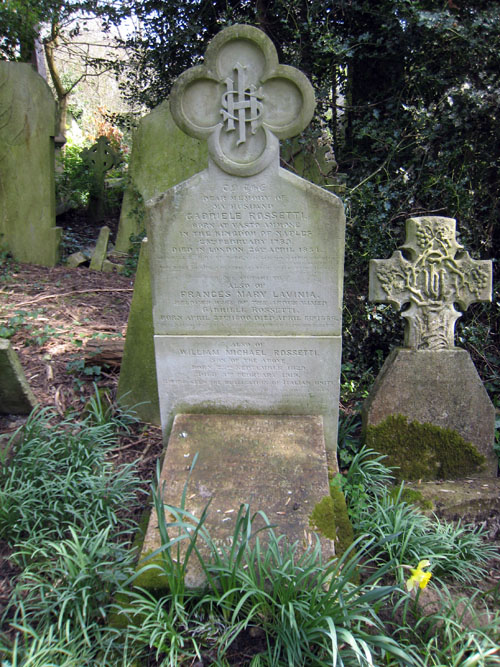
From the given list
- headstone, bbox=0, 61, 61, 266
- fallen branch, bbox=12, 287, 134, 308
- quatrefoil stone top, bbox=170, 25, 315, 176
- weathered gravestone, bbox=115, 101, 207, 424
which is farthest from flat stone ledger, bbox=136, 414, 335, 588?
headstone, bbox=0, 61, 61, 266

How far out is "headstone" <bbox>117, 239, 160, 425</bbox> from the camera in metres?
3.87

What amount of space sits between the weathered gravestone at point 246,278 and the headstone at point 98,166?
752 centimetres

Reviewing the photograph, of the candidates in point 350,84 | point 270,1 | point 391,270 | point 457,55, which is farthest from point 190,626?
point 270,1

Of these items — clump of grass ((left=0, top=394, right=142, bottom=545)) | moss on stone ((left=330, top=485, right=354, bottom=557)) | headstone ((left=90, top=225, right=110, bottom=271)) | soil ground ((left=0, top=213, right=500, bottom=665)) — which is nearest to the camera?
moss on stone ((left=330, top=485, right=354, bottom=557))

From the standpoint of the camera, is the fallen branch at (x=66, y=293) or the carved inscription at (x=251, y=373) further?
the fallen branch at (x=66, y=293)

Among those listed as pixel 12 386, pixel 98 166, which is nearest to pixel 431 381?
pixel 12 386

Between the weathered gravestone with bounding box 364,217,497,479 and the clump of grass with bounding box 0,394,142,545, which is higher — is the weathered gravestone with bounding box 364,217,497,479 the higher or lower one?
the higher one

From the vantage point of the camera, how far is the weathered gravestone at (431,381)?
135 inches

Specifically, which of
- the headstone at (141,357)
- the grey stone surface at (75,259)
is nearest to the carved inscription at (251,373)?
the headstone at (141,357)

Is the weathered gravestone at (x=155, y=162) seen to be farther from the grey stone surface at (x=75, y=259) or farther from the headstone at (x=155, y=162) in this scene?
the grey stone surface at (x=75, y=259)

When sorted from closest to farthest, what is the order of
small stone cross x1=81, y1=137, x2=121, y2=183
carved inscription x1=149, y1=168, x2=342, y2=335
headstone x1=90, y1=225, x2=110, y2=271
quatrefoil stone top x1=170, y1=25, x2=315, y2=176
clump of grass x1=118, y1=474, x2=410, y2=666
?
clump of grass x1=118, y1=474, x2=410, y2=666 → quatrefoil stone top x1=170, y1=25, x2=315, y2=176 → carved inscription x1=149, y1=168, x2=342, y2=335 → headstone x1=90, y1=225, x2=110, y2=271 → small stone cross x1=81, y1=137, x2=121, y2=183

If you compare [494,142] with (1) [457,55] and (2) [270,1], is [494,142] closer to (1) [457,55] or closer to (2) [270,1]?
(1) [457,55]

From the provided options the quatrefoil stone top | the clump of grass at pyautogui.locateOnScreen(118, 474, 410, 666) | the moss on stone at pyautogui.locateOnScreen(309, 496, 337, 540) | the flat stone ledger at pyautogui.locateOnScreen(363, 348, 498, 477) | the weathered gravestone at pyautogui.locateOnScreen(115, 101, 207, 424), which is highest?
the weathered gravestone at pyautogui.locateOnScreen(115, 101, 207, 424)

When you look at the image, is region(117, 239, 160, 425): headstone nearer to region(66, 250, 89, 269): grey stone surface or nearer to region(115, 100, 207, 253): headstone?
region(115, 100, 207, 253): headstone
